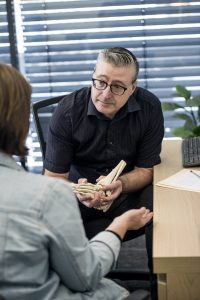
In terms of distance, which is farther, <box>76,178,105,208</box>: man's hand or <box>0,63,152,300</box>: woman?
<box>76,178,105,208</box>: man's hand

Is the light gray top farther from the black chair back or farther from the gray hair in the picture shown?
the black chair back

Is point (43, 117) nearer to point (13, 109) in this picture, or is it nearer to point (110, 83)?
point (110, 83)

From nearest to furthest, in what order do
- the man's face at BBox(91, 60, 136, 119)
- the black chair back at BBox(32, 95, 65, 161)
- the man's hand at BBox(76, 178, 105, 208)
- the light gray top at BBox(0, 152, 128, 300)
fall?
the light gray top at BBox(0, 152, 128, 300), the man's hand at BBox(76, 178, 105, 208), the man's face at BBox(91, 60, 136, 119), the black chair back at BBox(32, 95, 65, 161)

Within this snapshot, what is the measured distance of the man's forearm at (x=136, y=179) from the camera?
209 centimetres

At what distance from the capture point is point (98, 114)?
2086 millimetres

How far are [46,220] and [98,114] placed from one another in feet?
3.72

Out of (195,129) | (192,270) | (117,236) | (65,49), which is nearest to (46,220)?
(117,236)

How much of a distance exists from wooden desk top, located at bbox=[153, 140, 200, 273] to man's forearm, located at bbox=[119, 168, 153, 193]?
4.6 inches

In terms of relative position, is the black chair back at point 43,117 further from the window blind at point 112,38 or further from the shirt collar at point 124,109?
the window blind at point 112,38

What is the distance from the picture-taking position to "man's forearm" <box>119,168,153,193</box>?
209 cm

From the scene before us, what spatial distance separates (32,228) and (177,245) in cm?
56

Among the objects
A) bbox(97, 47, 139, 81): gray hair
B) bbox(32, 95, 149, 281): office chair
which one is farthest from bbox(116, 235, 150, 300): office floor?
bbox(97, 47, 139, 81): gray hair

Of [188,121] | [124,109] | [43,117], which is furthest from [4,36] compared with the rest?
[188,121]

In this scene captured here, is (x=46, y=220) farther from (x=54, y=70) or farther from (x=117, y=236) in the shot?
(x=54, y=70)
